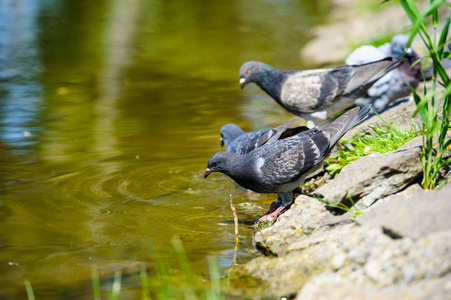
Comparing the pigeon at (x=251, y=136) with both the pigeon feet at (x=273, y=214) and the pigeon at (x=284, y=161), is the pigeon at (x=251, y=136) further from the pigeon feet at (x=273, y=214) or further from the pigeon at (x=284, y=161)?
the pigeon feet at (x=273, y=214)

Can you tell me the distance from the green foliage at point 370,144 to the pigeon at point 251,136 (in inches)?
17.9

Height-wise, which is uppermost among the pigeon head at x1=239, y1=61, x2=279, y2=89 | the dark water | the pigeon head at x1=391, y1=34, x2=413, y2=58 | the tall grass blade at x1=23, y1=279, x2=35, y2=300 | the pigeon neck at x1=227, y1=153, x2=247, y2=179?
the pigeon head at x1=391, y1=34, x2=413, y2=58

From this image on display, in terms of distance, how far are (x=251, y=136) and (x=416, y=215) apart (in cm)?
305

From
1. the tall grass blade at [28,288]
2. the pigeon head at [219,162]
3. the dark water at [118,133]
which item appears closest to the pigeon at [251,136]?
the dark water at [118,133]

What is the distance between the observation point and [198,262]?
13.3ft

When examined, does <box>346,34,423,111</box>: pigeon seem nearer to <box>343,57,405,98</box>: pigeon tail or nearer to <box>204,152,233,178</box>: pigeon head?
<box>343,57,405,98</box>: pigeon tail

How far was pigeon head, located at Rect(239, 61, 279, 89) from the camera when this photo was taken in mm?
7305

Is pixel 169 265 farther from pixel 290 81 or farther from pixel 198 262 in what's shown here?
pixel 290 81

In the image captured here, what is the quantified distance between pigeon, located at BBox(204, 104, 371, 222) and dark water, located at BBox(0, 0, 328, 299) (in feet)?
1.30

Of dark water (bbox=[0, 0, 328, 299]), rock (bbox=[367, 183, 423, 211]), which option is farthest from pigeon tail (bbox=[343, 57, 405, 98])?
rock (bbox=[367, 183, 423, 211])

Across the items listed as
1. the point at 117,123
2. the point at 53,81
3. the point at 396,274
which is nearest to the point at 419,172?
the point at 396,274

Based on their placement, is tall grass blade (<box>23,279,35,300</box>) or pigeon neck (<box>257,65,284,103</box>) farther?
pigeon neck (<box>257,65,284,103</box>)

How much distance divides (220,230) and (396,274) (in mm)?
2014

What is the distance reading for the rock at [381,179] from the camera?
3.99 meters
